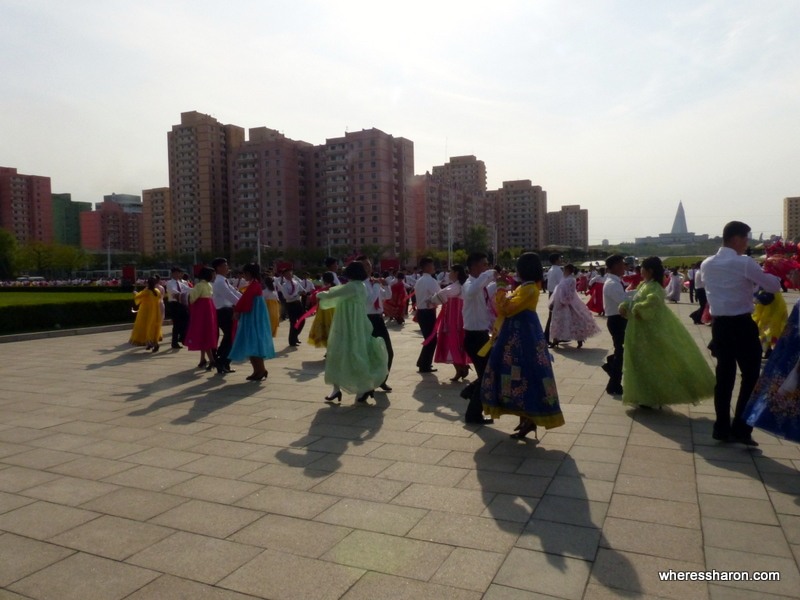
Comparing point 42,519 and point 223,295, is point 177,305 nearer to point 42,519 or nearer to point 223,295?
point 223,295

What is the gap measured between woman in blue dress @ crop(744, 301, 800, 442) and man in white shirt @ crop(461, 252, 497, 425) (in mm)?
2434

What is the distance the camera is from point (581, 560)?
324 centimetres

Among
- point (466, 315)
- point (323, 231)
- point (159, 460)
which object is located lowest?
point (159, 460)

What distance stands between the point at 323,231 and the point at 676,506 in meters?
84.6

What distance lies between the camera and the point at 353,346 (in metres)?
7.25

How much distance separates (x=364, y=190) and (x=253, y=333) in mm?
74912

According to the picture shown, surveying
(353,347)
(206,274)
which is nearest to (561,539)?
(353,347)

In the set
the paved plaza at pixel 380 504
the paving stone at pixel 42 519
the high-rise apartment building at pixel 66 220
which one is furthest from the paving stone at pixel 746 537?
the high-rise apartment building at pixel 66 220

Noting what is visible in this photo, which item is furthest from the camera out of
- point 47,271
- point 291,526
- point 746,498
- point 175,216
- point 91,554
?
point 175,216

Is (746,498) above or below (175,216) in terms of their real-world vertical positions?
below

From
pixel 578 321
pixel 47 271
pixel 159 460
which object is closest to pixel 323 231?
pixel 47 271

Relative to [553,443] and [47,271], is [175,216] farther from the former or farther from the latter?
[553,443]

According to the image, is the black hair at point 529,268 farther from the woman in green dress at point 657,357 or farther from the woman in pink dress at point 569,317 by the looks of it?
the woman in pink dress at point 569,317

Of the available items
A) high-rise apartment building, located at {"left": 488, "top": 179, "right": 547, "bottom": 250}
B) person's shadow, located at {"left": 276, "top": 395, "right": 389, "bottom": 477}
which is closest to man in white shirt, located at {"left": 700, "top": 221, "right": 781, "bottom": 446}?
person's shadow, located at {"left": 276, "top": 395, "right": 389, "bottom": 477}
